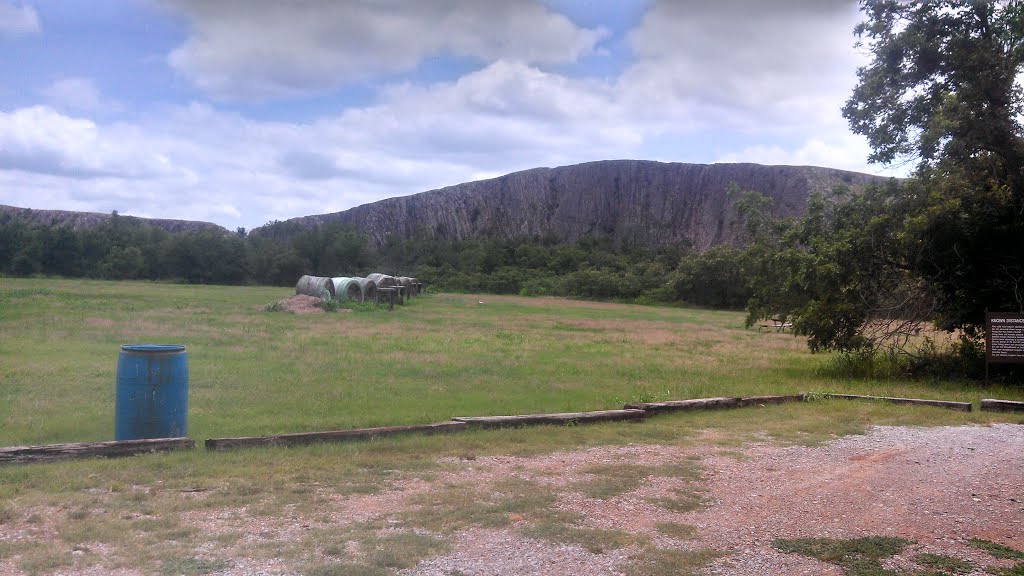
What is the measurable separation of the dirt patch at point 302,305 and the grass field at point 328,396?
3.57 metres

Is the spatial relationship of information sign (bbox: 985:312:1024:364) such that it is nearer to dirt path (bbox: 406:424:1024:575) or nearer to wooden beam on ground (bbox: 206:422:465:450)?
dirt path (bbox: 406:424:1024:575)

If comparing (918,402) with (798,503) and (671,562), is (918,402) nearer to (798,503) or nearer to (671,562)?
(798,503)

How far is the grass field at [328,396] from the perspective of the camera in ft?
19.7

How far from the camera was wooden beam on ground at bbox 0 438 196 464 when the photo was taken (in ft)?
21.7

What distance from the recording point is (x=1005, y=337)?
13.7m

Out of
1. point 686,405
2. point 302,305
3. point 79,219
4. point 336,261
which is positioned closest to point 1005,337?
point 686,405

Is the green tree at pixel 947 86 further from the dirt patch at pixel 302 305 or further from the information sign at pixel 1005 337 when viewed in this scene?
the dirt patch at pixel 302 305

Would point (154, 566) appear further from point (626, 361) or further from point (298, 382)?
point (626, 361)

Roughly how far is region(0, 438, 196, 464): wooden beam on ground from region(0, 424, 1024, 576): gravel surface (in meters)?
1.75

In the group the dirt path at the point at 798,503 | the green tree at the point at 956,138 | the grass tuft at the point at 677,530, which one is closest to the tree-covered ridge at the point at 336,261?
the green tree at the point at 956,138

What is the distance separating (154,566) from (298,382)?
768 cm

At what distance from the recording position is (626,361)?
16875mm

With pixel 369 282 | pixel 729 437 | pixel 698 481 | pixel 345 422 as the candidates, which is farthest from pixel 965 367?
pixel 369 282

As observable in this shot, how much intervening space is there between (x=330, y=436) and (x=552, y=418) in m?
2.71
